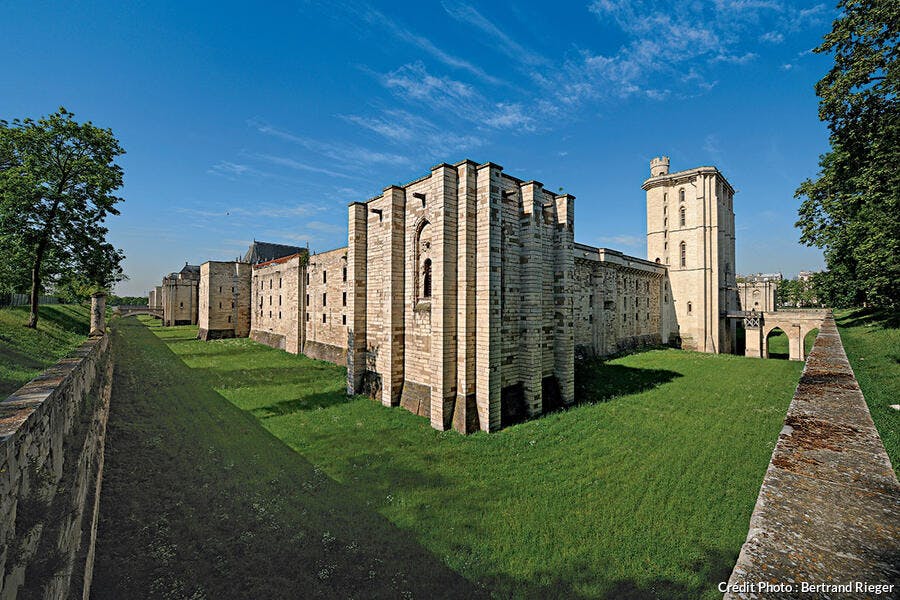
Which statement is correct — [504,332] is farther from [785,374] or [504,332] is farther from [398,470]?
[785,374]

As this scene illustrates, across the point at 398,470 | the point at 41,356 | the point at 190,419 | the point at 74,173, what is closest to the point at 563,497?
the point at 398,470

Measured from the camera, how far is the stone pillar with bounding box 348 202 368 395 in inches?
603

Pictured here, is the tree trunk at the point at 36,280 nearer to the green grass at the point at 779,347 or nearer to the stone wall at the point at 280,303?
the stone wall at the point at 280,303

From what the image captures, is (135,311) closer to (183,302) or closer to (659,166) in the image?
(183,302)

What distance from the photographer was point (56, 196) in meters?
18.1

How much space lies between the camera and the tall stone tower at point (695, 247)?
109 feet

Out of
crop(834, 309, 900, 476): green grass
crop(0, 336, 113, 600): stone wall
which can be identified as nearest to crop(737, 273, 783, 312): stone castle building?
crop(834, 309, 900, 476): green grass

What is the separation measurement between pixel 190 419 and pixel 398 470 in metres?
8.52

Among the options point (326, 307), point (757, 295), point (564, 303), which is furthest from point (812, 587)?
point (757, 295)

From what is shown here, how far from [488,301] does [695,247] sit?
108 ft

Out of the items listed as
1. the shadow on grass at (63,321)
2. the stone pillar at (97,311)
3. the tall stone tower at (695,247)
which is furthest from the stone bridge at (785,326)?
the shadow on grass at (63,321)

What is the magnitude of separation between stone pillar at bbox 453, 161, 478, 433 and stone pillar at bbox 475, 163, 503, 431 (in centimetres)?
19

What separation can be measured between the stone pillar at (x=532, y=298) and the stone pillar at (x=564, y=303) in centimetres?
114

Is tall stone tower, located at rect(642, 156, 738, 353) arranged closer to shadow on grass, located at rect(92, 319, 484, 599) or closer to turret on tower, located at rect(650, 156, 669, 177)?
turret on tower, located at rect(650, 156, 669, 177)
